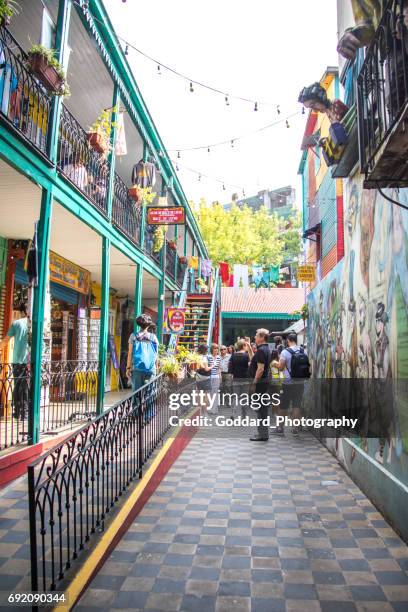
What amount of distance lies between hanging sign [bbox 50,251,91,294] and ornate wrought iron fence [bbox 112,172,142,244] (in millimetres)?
1739

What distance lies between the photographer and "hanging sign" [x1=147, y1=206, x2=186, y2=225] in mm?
12125

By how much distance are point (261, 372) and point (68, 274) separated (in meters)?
5.69

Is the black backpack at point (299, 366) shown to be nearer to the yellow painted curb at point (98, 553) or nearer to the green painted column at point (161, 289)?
the yellow painted curb at point (98, 553)

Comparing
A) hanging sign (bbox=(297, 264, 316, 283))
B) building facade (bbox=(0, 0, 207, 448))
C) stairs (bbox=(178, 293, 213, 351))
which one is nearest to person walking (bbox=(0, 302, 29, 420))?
building facade (bbox=(0, 0, 207, 448))

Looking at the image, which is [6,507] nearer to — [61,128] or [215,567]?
[215,567]

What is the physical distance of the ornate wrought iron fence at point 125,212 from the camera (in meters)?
10.1

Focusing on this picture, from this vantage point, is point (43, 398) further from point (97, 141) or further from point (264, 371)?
point (97, 141)

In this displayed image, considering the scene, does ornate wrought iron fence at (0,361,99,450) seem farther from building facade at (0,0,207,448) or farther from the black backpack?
the black backpack

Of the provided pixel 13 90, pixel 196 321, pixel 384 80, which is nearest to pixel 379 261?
pixel 384 80

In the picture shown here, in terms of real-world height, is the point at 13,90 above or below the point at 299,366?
above

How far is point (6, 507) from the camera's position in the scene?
4.62 m

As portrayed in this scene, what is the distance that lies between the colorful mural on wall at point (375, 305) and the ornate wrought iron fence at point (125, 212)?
4.85m

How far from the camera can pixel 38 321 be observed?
6.17m

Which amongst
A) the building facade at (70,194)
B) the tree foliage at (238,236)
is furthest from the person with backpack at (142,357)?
the tree foliage at (238,236)
